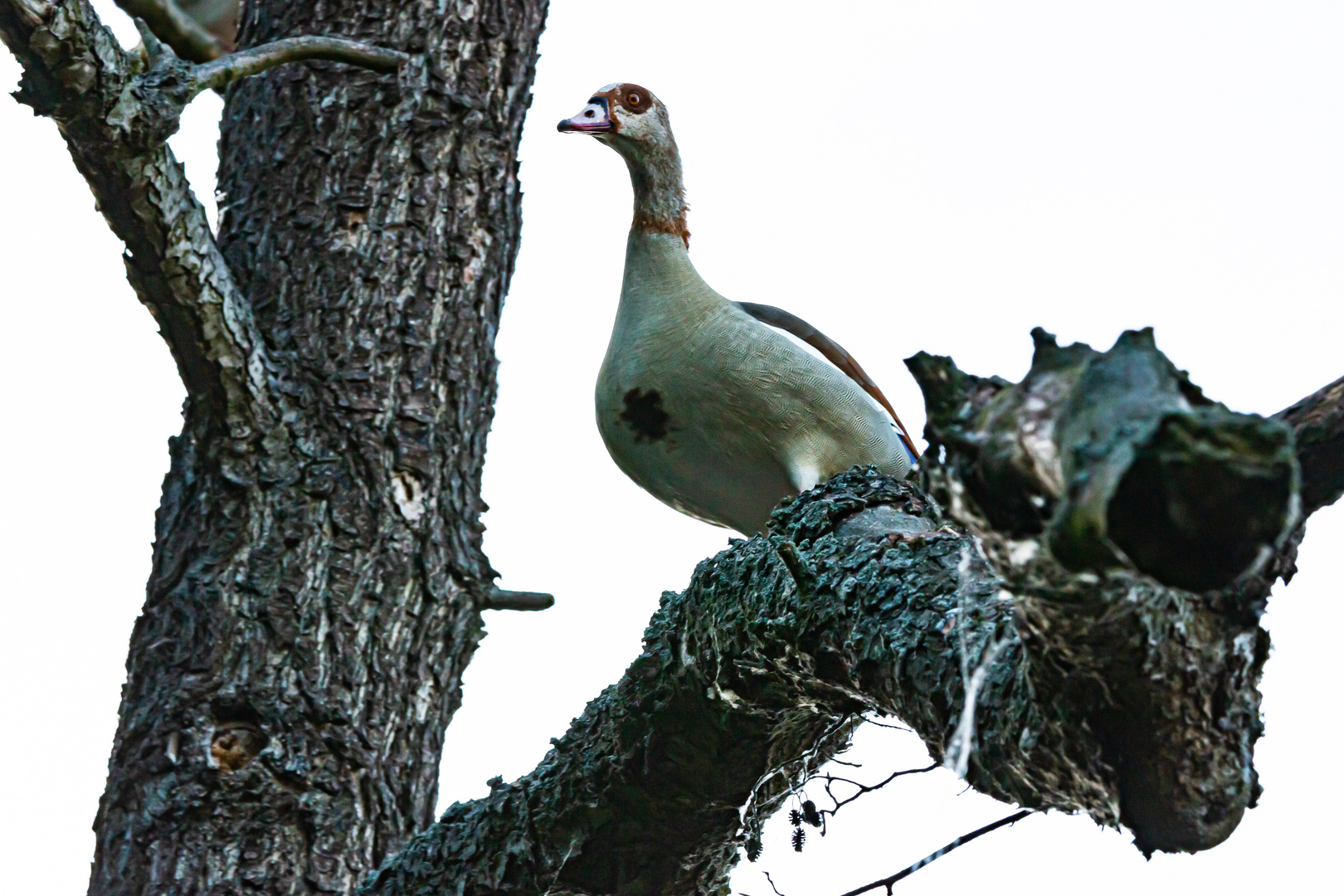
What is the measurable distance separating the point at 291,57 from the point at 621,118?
4.04 feet

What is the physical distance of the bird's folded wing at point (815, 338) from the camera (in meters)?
3.76

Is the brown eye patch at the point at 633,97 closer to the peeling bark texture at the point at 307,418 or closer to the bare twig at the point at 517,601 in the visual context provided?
the peeling bark texture at the point at 307,418

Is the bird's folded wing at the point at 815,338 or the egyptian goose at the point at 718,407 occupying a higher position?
the bird's folded wing at the point at 815,338

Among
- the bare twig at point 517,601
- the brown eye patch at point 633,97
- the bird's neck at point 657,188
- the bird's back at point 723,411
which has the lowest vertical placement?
the bare twig at point 517,601

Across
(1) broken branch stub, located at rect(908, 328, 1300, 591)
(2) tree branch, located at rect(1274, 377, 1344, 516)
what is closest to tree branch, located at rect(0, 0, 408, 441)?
(1) broken branch stub, located at rect(908, 328, 1300, 591)

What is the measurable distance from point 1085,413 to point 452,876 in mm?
1544

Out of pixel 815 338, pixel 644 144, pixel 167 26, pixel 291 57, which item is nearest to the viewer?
pixel 291 57

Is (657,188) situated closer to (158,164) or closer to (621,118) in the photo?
(621,118)

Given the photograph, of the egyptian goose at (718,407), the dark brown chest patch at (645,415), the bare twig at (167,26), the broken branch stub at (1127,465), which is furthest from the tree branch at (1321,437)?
the bare twig at (167,26)

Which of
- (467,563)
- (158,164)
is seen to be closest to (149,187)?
(158,164)

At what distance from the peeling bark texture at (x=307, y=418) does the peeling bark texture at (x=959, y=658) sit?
1.55ft

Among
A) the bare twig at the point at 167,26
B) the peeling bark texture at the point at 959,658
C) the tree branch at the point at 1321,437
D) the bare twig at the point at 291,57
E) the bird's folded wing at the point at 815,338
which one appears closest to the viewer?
the peeling bark texture at the point at 959,658

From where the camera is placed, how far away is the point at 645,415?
133 inches

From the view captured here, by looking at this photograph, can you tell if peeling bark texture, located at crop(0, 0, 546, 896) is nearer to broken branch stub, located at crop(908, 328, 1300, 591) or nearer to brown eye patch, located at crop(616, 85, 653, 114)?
brown eye patch, located at crop(616, 85, 653, 114)
